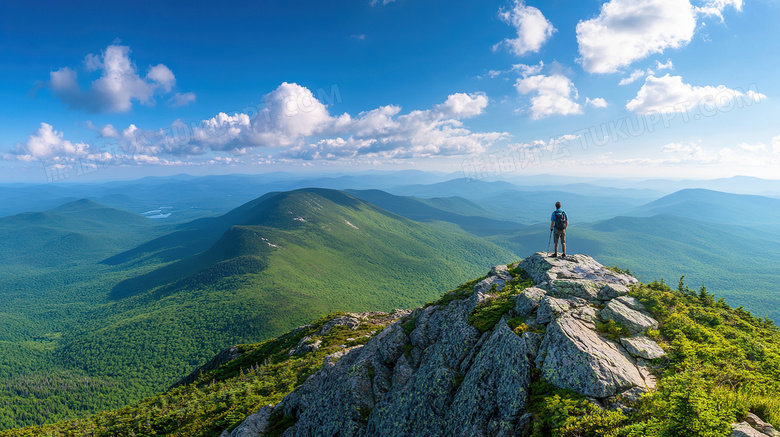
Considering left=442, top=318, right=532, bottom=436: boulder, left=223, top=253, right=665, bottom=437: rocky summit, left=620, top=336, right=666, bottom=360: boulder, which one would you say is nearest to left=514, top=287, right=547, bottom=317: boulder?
left=223, top=253, right=665, bottom=437: rocky summit

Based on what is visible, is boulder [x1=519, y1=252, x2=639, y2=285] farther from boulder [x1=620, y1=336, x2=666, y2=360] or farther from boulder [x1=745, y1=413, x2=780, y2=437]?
boulder [x1=745, y1=413, x2=780, y2=437]

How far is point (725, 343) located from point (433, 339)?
13.9 metres

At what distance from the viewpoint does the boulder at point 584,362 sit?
10.3 m

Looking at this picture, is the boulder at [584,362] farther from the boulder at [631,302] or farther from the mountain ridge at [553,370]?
the boulder at [631,302]

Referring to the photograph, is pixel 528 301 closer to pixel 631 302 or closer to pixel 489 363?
pixel 489 363

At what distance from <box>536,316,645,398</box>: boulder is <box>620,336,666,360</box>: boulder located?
0.34 meters

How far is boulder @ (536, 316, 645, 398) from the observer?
33.8ft

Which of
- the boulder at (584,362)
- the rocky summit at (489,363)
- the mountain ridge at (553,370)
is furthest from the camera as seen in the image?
the rocky summit at (489,363)

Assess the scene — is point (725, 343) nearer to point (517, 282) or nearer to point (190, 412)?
point (517, 282)

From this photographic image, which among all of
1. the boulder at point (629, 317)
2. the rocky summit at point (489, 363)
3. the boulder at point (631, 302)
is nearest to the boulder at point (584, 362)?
the rocky summit at point (489, 363)

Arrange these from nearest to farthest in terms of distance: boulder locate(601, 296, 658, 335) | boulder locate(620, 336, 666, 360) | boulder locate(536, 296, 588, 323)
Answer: boulder locate(620, 336, 666, 360), boulder locate(601, 296, 658, 335), boulder locate(536, 296, 588, 323)

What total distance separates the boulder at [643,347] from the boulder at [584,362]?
13.2 inches

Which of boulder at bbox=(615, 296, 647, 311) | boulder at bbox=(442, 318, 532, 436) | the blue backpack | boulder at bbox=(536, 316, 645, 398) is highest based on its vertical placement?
the blue backpack

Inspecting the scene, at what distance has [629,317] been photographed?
1382 centimetres
